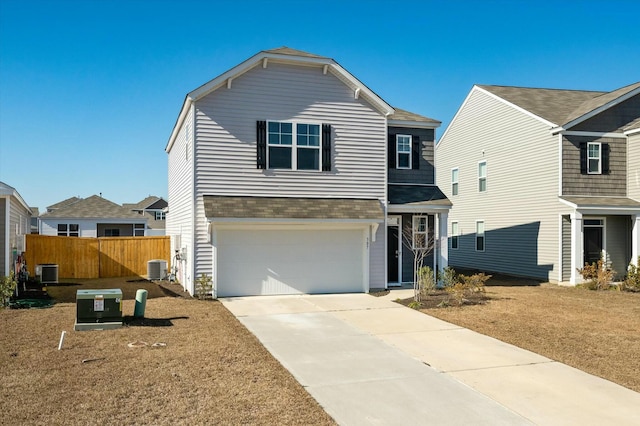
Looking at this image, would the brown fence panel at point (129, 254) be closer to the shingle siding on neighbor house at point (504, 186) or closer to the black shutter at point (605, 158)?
the shingle siding on neighbor house at point (504, 186)

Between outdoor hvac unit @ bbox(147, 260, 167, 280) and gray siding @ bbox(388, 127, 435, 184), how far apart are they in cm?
929

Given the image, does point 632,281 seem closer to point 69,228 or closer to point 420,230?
point 420,230

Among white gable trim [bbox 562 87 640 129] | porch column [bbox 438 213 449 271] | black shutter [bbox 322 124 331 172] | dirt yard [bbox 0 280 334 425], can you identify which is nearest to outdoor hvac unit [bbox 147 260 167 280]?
black shutter [bbox 322 124 331 172]

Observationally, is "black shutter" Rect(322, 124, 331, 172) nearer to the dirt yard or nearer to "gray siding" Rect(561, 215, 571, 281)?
the dirt yard

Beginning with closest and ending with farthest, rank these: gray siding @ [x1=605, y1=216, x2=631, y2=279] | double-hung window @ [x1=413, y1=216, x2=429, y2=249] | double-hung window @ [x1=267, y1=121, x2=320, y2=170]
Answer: double-hung window @ [x1=267, y1=121, x2=320, y2=170], double-hung window @ [x1=413, y1=216, x2=429, y2=249], gray siding @ [x1=605, y1=216, x2=631, y2=279]

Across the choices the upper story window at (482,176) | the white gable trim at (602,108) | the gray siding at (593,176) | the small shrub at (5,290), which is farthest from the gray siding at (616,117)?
the small shrub at (5,290)

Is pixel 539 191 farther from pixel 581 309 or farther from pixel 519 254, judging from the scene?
pixel 581 309

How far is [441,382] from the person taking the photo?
720 centimetres

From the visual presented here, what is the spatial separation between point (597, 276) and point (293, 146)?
38.6 ft

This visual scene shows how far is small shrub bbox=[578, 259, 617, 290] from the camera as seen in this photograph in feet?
57.1

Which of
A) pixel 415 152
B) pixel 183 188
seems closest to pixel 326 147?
pixel 415 152

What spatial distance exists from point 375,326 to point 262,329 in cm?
247

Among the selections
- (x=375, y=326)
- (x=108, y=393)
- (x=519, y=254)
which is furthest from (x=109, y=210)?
(x=108, y=393)

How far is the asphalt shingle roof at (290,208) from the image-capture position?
14445 millimetres
